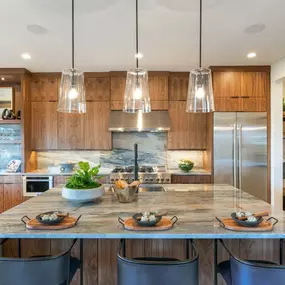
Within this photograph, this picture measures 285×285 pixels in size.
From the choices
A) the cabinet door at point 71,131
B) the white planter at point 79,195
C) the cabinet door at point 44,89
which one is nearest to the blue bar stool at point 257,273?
the white planter at point 79,195

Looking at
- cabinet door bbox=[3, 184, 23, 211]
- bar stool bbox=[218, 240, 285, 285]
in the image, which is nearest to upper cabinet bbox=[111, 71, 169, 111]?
cabinet door bbox=[3, 184, 23, 211]

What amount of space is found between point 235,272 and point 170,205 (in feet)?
2.66

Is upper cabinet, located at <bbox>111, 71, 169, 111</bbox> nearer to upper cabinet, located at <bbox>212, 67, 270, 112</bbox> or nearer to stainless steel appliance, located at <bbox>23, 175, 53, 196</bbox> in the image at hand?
upper cabinet, located at <bbox>212, 67, 270, 112</bbox>

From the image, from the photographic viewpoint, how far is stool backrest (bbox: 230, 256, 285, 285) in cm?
120

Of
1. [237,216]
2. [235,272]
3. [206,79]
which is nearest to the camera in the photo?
[235,272]

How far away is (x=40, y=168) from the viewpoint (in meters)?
4.80

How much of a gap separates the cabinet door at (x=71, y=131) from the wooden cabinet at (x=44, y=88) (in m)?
0.41

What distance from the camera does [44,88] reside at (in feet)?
14.7

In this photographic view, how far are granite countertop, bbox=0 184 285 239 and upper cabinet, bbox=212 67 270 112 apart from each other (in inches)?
74.6

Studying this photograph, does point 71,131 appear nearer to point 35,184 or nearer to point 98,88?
point 98,88

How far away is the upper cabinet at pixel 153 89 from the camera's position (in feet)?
14.4

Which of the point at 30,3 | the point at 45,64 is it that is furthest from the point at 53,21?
the point at 45,64

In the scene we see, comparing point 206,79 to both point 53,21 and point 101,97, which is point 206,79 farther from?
point 101,97

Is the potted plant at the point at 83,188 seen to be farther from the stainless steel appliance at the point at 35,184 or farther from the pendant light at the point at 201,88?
the stainless steel appliance at the point at 35,184
